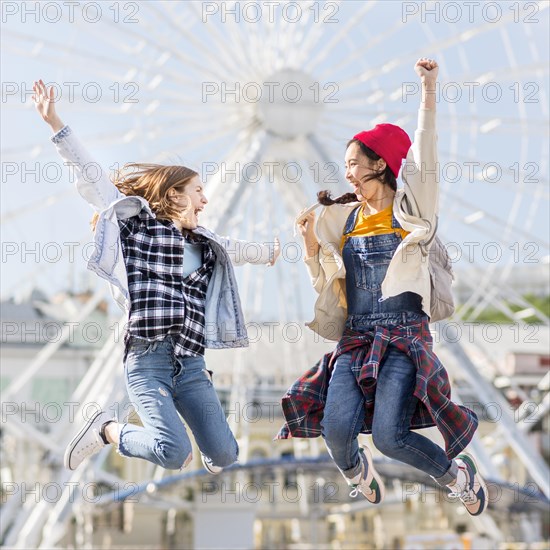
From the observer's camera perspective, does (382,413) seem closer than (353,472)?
Yes

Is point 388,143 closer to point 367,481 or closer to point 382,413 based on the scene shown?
point 382,413

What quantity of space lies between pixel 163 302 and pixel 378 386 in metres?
1.00

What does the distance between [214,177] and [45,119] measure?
997 centimetres

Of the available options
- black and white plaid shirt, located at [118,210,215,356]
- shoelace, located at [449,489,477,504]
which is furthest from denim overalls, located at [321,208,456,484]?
black and white plaid shirt, located at [118,210,215,356]

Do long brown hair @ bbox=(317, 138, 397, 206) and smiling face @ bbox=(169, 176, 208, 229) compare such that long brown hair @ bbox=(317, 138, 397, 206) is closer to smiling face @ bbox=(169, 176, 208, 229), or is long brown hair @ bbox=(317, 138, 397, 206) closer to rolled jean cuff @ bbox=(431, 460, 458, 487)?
smiling face @ bbox=(169, 176, 208, 229)

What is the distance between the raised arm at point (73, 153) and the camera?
5.39 m

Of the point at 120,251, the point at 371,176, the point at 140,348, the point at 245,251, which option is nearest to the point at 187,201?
the point at 245,251

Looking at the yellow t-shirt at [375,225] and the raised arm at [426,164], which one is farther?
the yellow t-shirt at [375,225]

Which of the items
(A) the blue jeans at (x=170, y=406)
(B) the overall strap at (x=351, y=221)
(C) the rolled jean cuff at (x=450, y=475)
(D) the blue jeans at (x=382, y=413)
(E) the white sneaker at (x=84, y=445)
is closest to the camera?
(A) the blue jeans at (x=170, y=406)

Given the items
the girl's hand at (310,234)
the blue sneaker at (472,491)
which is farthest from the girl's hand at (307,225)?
the blue sneaker at (472,491)

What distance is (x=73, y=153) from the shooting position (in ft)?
17.8

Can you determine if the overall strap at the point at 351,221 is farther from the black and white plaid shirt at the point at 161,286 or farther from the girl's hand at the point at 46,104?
the girl's hand at the point at 46,104

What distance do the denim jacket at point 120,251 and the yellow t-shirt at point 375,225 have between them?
0.47 meters

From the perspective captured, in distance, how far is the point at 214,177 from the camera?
15.4 meters
